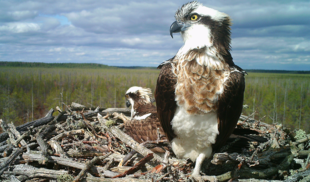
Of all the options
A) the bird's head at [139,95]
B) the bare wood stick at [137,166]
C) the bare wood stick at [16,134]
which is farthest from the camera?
the bird's head at [139,95]

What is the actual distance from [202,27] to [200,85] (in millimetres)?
830

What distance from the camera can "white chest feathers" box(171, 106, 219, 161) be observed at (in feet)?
8.42

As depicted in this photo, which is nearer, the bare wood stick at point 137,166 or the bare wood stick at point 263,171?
the bare wood stick at point 137,166

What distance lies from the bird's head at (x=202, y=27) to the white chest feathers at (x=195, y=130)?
0.91 metres

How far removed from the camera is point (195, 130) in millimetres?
2621

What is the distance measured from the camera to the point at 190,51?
261cm

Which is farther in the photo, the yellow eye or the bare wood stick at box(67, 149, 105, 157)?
the bare wood stick at box(67, 149, 105, 157)

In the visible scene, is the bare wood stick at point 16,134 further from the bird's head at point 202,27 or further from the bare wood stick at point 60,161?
the bird's head at point 202,27

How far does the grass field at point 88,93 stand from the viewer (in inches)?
434

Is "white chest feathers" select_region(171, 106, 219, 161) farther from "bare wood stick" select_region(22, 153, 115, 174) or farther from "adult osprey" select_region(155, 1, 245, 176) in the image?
"bare wood stick" select_region(22, 153, 115, 174)

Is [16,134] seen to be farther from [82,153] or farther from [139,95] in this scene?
[139,95]

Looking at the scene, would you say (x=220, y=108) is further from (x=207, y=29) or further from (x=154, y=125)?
(x=154, y=125)

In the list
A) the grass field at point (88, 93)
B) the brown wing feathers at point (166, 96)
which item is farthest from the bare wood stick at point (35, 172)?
the grass field at point (88, 93)

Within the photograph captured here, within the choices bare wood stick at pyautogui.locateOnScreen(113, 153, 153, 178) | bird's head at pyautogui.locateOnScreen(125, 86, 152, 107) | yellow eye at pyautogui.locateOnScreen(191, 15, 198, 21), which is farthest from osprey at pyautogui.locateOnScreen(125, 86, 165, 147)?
yellow eye at pyautogui.locateOnScreen(191, 15, 198, 21)
